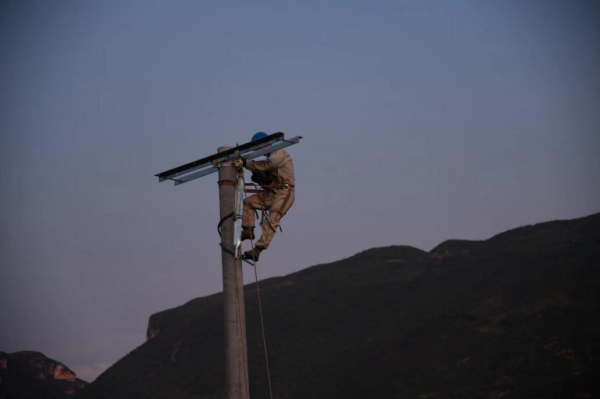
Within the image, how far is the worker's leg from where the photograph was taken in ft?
37.2

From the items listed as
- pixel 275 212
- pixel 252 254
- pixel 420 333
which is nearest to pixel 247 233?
pixel 252 254

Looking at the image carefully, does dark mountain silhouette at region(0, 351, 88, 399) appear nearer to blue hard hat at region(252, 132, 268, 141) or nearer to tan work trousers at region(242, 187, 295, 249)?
tan work trousers at region(242, 187, 295, 249)

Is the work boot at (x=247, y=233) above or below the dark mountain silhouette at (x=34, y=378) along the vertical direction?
below

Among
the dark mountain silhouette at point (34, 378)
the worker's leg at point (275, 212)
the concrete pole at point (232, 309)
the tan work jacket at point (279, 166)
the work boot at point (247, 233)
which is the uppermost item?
the dark mountain silhouette at point (34, 378)

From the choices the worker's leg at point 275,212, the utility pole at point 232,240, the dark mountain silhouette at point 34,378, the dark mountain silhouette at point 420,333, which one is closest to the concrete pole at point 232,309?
the utility pole at point 232,240

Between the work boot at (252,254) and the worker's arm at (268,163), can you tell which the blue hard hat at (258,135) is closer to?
the worker's arm at (268,163)

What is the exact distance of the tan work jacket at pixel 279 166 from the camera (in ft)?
36.4

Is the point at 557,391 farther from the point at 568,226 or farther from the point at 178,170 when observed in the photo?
the point at 568,226

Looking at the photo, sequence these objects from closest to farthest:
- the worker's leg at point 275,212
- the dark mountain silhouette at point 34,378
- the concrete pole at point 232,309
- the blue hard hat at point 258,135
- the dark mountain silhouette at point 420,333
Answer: the concrete pole at point 232,309
the blue hard hat at point 258,135
the worker's leg at point 275,212
the dark mountain silhouette at point 420,333
the dark mountain silhouette at point 34,378

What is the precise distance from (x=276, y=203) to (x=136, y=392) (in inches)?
3242

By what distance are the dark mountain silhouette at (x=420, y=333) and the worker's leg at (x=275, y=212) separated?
165ft

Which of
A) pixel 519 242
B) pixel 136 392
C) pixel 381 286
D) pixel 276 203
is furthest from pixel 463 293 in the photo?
pixel 276 203

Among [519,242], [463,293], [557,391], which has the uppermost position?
[519,242]

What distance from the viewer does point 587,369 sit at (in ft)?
207
